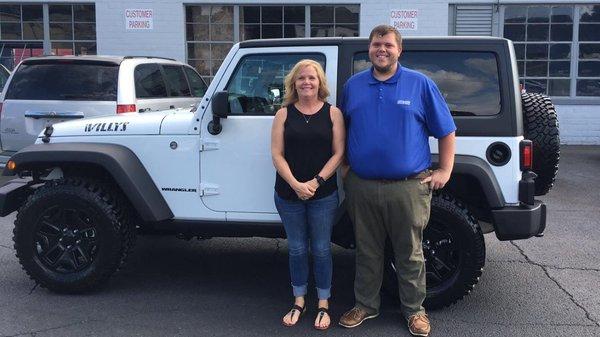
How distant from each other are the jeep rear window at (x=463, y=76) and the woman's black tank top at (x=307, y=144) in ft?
2.72

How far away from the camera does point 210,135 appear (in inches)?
177

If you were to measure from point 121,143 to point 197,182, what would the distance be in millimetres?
629

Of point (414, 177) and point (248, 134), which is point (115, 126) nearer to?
point (248, 134)

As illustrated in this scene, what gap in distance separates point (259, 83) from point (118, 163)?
1.13 metres

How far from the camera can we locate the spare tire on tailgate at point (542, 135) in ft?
14.6

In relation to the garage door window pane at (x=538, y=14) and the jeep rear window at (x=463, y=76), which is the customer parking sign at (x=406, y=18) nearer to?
the garage door window pane at (x=538, y=14)

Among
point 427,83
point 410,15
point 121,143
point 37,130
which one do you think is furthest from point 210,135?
point 410,15

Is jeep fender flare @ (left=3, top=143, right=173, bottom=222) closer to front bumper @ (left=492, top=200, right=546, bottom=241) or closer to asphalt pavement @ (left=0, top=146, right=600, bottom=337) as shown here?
asphalt pavement @ (left=0, top=146, right=600, bottom=337)

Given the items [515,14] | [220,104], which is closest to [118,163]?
[220,104]

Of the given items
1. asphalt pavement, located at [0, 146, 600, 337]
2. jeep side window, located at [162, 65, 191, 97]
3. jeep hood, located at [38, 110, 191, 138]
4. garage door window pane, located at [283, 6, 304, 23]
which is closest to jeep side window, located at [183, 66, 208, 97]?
jeep side window, located at [162, 65, 191, 97]

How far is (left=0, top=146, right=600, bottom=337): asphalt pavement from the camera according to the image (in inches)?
163

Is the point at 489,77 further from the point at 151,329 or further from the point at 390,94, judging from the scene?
the point at 151,329

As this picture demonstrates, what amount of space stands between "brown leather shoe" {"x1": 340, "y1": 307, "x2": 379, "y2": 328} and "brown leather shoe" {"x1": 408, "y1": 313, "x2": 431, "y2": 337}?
30cm

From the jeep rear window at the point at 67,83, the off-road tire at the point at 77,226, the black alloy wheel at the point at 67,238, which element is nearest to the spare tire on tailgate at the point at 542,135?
the off-road tire at the point at 77,226
